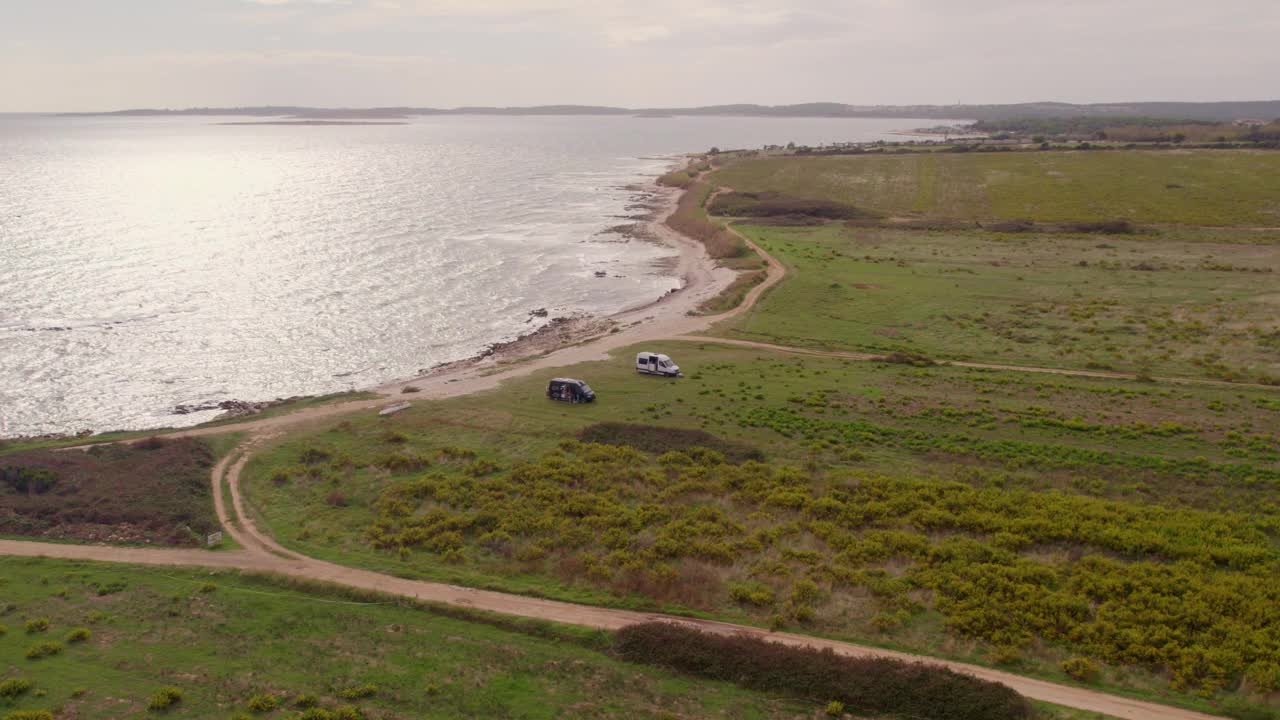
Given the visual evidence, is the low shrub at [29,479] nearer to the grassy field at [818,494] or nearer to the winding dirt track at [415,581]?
the winding dirt track at [415,581]

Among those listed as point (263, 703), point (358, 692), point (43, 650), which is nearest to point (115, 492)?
point (43, 650)

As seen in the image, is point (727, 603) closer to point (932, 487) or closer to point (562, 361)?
point (932, 487)

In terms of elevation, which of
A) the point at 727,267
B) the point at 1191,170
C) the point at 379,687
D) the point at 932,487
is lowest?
the point at 379,687

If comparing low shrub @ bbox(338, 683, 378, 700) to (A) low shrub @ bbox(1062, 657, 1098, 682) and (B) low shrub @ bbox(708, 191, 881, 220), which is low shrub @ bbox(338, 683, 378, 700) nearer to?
(A) low shrub @ bbox(1062, 657, 1098, 682)

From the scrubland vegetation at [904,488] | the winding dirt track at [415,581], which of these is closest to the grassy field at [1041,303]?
the scrubland vegetation at [904,488]

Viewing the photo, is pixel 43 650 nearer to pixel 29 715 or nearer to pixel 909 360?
pixel 29 715

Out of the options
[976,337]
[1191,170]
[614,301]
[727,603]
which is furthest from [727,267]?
[1191,170]
